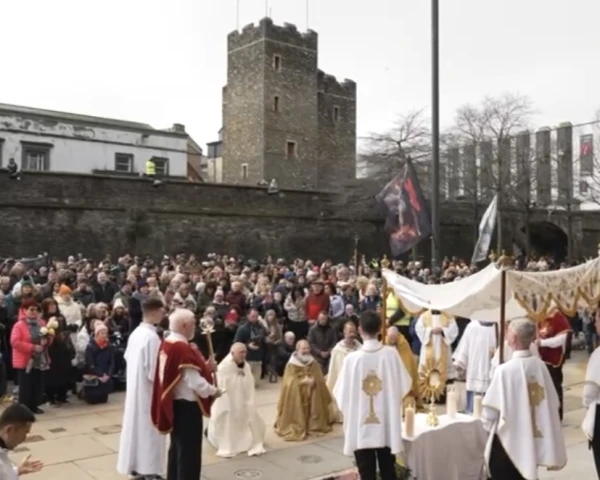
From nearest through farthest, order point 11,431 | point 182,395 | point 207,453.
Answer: point 11,431 < point 182,395 < point 207,453

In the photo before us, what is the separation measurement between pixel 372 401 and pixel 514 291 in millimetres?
1979

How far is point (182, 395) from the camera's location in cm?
591

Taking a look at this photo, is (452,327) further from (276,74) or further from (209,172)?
(209,172)

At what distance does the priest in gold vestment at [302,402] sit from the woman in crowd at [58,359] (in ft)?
11.8

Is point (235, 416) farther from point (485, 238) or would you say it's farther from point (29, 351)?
point (485, 238)

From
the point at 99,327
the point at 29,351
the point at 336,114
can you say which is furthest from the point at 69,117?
the point at 29,351

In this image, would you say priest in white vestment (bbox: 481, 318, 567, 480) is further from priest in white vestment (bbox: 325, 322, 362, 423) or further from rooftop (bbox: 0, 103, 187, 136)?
rooftop (bbox: 0, 103, 187, 136)

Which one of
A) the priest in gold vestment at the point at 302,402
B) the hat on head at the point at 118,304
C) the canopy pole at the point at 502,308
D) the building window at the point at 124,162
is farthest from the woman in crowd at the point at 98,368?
the building window at the point at 124,162

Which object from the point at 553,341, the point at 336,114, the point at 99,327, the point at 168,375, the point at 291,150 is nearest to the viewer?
the point at 168,375

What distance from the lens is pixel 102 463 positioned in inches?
301

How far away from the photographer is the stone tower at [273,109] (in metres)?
47.2

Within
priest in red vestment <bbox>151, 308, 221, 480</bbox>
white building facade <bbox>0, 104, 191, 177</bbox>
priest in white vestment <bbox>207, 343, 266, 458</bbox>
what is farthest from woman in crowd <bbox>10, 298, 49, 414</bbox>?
white building facade <bbox>0, 104, 191, 177</bbox>

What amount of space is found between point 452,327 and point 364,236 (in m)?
25.3

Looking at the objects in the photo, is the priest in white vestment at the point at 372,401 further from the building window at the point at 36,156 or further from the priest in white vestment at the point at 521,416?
the building window at the point at 36,156
